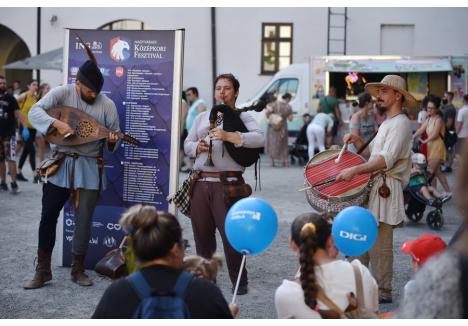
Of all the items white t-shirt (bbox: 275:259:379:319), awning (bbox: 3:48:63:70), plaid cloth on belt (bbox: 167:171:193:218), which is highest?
awning (bbox: 3:48:63:70)

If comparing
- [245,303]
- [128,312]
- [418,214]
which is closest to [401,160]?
[245,303]

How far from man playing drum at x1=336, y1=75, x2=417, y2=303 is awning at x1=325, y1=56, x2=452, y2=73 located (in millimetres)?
14006

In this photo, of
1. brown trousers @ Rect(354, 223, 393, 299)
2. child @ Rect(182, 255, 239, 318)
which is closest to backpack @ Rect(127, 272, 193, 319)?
child @ Rect(182, 255, 239, 318)

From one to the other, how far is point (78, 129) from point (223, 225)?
134 centimetres

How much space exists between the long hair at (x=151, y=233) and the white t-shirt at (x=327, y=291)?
0.56 m

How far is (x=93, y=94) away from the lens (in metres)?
6.30

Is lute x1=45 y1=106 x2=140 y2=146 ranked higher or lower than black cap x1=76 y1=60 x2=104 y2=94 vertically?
lower

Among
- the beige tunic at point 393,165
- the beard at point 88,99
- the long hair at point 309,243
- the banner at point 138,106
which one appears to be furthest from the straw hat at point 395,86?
the long hair at point 309,243

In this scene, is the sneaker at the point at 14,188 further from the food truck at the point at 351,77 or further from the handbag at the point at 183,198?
the food truck at the point at 351,77

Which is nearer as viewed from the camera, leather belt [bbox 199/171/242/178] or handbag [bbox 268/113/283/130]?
leather belt [bbox 199/171/242/178]

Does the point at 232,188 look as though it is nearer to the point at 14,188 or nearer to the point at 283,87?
the point at 14,188

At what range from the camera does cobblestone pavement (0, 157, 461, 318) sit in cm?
585

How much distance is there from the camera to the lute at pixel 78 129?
623 centimetres

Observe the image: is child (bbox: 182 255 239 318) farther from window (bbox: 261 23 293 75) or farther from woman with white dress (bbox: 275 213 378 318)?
window (bbox: 261 23 293 75)
